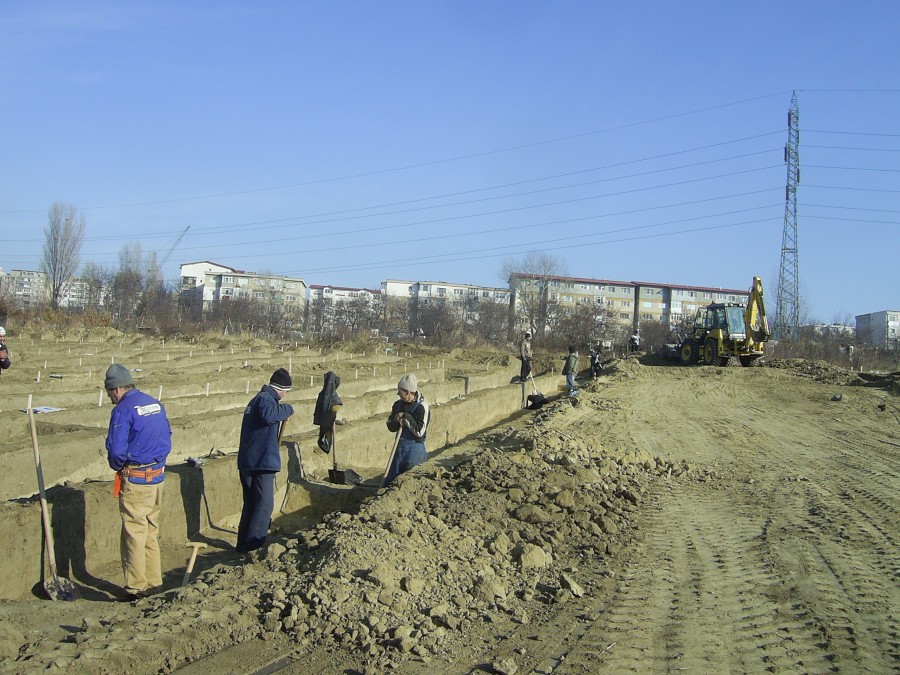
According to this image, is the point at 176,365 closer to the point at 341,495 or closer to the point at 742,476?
the point at 341,495

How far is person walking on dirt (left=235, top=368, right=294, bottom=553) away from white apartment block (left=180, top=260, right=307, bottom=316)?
61.1 metres

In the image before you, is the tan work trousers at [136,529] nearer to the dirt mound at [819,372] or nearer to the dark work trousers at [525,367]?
the dark work trousers at [525,367]

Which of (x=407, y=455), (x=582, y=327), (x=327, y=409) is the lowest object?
(x=407, y=455)

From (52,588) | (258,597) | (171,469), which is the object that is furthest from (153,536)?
(171,469)

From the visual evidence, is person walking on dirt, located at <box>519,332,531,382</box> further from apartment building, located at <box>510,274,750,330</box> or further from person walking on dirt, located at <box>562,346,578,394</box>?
apartment building, located at <box>510,274,750,330</box>

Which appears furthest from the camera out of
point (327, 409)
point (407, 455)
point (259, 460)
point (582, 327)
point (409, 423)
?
point (582, 327)

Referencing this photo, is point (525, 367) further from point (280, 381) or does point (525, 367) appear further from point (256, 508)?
point (256, 508)

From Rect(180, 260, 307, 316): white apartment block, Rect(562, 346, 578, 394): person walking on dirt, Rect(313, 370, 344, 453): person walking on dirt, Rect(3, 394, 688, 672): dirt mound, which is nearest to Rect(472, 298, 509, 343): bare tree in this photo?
Rect(180, 260, 307, 316): white apartment block


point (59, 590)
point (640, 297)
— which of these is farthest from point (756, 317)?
point (640, 297)

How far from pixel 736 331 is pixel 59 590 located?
2403 centimetres

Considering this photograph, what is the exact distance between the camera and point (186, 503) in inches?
273

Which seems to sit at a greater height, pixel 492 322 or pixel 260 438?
pixel 492 322

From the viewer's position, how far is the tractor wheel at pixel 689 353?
26.5 metres

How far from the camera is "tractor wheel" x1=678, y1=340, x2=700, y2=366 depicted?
26.5 m
